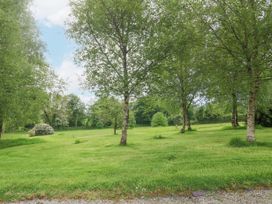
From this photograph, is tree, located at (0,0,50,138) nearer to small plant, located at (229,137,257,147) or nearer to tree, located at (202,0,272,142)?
tree, located at (202,0,272,142)

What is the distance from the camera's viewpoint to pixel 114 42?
26297mm

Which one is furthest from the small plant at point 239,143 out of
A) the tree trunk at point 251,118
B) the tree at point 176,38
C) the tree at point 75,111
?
the tree at point 75,111

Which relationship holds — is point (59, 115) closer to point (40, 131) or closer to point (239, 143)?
point (40, 131)

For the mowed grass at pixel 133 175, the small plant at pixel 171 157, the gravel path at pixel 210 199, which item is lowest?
the gravel path at pixel 210 199

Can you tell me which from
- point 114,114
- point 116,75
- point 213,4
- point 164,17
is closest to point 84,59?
point 116,75

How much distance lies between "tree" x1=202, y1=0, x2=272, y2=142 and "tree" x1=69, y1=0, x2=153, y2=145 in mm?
5230

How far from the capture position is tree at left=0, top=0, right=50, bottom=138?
25766 mm

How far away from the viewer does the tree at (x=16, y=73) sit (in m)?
25.8

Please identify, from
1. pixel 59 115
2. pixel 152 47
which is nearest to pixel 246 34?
pixel 152 47

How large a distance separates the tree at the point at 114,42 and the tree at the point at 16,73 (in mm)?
4759

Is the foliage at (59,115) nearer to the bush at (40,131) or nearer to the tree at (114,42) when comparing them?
the bush at (40,131)

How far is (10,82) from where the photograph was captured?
26062mm

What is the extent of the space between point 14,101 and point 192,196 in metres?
19.8

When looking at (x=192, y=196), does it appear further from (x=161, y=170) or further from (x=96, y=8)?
(x=96, y=8)
